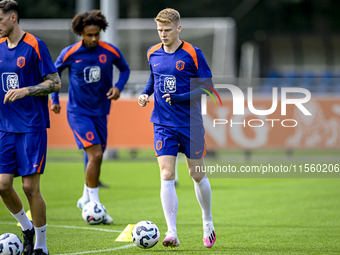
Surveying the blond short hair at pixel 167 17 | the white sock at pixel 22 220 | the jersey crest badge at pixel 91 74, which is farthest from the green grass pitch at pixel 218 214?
the blond short hair at pixel 167 17

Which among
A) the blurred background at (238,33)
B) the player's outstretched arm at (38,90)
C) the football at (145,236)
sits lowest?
the football at (145,236)

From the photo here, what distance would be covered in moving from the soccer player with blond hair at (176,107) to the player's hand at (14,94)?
1213mm

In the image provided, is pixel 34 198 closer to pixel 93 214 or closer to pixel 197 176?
pixel 197 176

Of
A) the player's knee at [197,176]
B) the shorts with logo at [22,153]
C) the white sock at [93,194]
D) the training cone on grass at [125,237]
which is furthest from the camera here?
the white sock at [93,194]

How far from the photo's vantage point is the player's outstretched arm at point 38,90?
4.74 meters

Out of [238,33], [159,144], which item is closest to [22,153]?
[159,144]

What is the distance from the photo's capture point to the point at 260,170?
14.8m

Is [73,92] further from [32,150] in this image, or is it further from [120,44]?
[120,44]

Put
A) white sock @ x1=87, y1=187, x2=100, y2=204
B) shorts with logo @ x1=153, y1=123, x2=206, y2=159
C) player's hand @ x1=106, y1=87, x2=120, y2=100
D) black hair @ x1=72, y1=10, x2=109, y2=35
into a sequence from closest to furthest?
shorts with logo @ x1=153, y1=123, x2=206, y2=159
white sock @ x1=87, y1=187, x2=100, y2=204
black hair @ x1=72, y1=10, x2=109, y2=35
player's hand @ x1=106, y1=87, x2=120, y2=100

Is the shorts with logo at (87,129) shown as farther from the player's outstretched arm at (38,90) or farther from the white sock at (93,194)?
the player's outstretched arm at (38,90)

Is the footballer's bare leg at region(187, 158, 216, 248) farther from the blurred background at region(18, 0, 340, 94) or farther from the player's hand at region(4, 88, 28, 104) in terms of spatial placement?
the blurred background at region(18, 0, 340, 94)

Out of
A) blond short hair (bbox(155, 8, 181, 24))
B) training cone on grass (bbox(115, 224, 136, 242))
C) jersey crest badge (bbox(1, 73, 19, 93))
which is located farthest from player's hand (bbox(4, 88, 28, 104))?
training cone on grass (bbox(115, 224, 136, 242))

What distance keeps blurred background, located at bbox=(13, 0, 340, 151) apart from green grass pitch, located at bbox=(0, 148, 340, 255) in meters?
2.62

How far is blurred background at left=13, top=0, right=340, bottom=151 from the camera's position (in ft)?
50.2
